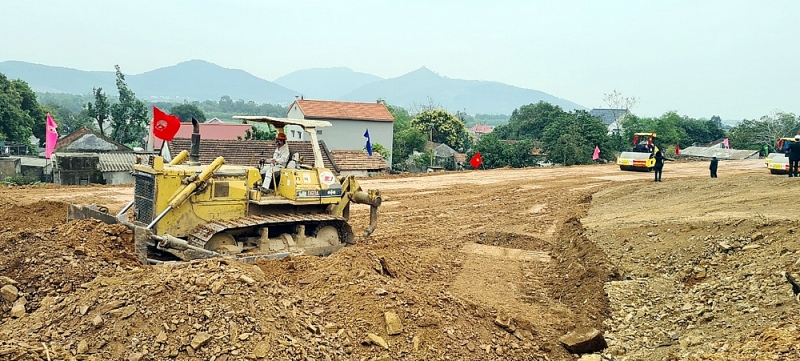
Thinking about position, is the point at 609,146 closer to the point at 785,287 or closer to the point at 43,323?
the point at 785,287

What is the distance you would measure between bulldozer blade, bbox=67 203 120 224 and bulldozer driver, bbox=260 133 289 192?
2.21 m

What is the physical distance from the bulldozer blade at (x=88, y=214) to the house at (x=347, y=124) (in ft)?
124

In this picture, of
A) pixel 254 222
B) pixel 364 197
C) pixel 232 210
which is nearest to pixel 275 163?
pixel 232 210

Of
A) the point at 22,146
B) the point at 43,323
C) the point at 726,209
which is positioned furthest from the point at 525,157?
the point at 43,323

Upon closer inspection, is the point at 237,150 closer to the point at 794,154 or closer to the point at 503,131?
the point at 794,154

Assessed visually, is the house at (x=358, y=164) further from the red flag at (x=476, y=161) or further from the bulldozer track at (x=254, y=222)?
the bulldozer track at (x=254, y=222)

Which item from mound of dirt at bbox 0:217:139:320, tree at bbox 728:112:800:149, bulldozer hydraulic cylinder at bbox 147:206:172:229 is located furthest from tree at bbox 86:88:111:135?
tree at bbox 728:112:800:149

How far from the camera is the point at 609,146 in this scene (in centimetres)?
4188

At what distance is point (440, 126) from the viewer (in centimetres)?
5988

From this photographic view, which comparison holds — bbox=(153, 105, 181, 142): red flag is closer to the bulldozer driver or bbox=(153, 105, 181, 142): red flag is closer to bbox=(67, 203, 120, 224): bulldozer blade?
bbox=(67, 203, 120, 224): bulldozer blade

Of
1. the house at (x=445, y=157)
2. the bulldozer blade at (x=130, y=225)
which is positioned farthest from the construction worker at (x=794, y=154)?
the house at (x=445, y=157)

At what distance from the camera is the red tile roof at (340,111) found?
4867 cm

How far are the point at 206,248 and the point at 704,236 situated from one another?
7404mm

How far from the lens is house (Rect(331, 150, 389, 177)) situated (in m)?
32.4
